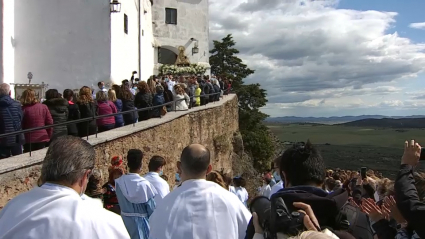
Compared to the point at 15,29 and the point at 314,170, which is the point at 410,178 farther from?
the point at 15,29

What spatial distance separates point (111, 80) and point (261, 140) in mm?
21234

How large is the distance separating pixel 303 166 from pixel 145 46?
2150cm

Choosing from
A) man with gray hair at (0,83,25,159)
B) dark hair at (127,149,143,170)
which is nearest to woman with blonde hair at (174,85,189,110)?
man with gray hair at (0,83,25,159)

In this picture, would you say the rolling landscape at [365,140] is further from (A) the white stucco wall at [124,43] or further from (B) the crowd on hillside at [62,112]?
(B) the crowd on hillside at [62,112]

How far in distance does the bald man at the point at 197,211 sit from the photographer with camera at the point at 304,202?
0.73 m

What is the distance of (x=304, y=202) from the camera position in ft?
8.72

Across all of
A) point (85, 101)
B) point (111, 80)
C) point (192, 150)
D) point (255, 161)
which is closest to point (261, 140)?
point (255, 161)

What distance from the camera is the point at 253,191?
78.2 ft

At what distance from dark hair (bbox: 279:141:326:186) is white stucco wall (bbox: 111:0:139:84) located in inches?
540

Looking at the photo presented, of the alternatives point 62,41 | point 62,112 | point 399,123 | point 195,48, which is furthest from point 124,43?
point 399,123

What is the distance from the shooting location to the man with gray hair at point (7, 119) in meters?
7.57

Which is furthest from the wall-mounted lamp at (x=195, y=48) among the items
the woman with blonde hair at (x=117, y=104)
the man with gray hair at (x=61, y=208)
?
the man with gray hair at (x=61, y=208)

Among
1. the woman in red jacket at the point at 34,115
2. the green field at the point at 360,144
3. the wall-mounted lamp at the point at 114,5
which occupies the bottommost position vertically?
the green field at the point at 360,144

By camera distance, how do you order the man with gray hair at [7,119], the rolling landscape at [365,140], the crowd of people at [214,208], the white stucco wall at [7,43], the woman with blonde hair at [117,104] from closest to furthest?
the crowd of people at [214,208] < the man with gray hair at [7,119] < the woman with blonde hair at [117,104] < the white stucco wall at [7,43] < the rolling landscape at [365,140]
